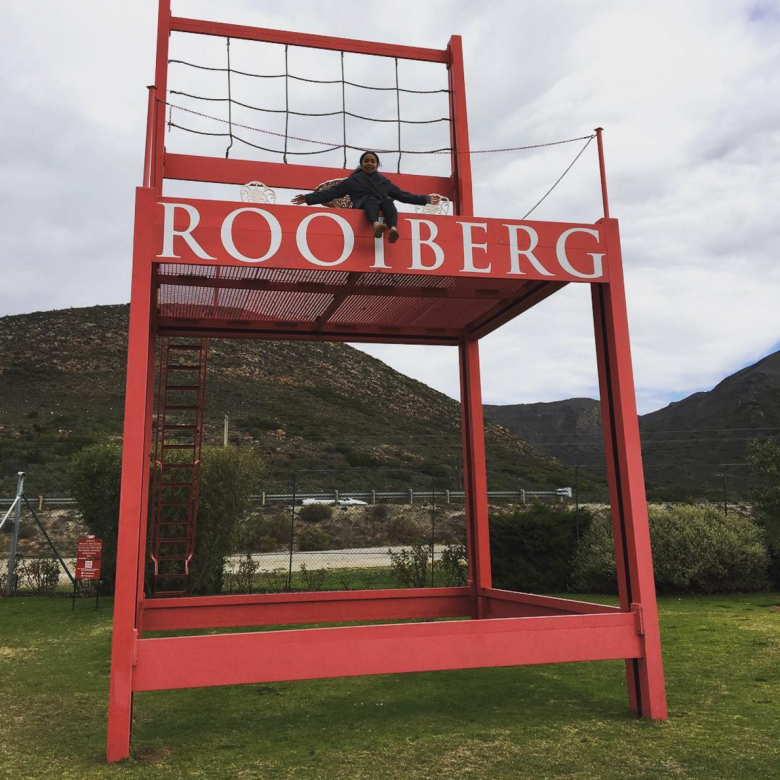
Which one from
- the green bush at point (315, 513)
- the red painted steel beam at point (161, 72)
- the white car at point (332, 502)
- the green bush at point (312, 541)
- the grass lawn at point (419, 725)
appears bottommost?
the grass lawn at point (419, 725)

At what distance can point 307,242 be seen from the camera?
229 inches

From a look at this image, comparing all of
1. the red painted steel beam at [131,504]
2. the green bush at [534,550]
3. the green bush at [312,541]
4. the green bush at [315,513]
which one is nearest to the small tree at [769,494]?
the green bush at [534,550]

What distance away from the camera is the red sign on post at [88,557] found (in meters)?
12.4

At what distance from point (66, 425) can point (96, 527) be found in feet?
103

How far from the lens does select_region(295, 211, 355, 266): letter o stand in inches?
228

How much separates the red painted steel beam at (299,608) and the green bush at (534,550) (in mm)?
7324

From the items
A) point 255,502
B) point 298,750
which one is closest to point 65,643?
point 298,750

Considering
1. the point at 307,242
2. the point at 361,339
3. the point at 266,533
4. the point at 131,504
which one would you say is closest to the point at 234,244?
the point at 307,242

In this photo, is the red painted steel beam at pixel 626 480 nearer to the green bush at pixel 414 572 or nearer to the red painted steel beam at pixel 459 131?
the red painted steel beam at pixel 459 131

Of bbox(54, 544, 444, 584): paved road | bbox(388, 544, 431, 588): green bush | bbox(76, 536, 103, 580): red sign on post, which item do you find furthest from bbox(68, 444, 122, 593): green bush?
bbox(54, 544, 444, 584): paved road

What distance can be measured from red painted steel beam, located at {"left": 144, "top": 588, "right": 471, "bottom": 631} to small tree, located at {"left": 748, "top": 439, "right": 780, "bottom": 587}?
28.8 feet

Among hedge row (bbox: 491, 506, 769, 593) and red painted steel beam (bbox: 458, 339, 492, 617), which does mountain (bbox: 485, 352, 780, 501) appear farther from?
red painted steel beam (bbox: 458, 339, 492, 617)

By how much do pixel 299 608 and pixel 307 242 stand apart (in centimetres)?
431

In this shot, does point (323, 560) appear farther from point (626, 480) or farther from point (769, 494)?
point (626, 480)
